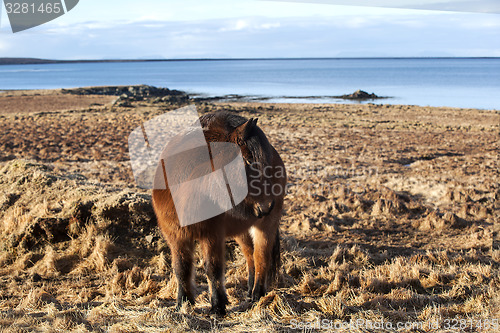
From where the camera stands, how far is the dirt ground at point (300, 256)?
3385 millimetres

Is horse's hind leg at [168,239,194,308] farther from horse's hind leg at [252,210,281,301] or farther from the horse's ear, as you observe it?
the horse's ear

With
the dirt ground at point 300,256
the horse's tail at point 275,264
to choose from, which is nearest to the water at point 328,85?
the dirt ground at point 300,256

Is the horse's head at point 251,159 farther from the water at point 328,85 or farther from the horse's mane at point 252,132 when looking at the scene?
the water at point 328,85

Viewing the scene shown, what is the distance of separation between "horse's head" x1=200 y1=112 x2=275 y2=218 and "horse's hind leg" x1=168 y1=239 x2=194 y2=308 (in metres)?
0.65

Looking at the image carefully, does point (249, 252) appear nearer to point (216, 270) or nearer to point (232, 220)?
point (216, 270)

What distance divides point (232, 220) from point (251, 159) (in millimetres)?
625

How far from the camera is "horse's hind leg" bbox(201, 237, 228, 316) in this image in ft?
11.0

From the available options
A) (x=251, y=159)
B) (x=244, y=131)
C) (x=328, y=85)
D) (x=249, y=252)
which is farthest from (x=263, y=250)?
(x=328, y=85)

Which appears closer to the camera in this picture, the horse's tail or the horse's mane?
the horse's mane

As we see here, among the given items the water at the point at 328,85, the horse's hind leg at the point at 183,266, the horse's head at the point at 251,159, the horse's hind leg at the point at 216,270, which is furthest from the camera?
the water at the point at 328,85

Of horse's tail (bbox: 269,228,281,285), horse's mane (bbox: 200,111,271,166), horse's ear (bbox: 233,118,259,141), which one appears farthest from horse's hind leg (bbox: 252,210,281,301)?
horse's ear (bbox: 233,118,259,141)

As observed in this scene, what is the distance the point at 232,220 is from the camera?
338 centimetres

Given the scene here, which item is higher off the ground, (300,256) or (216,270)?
(216,270)

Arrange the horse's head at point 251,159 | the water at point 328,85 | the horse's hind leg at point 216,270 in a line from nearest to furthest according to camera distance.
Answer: the horse's head at point 251,159, the horse's hind leg at point 216,270, the water at point 328,85
